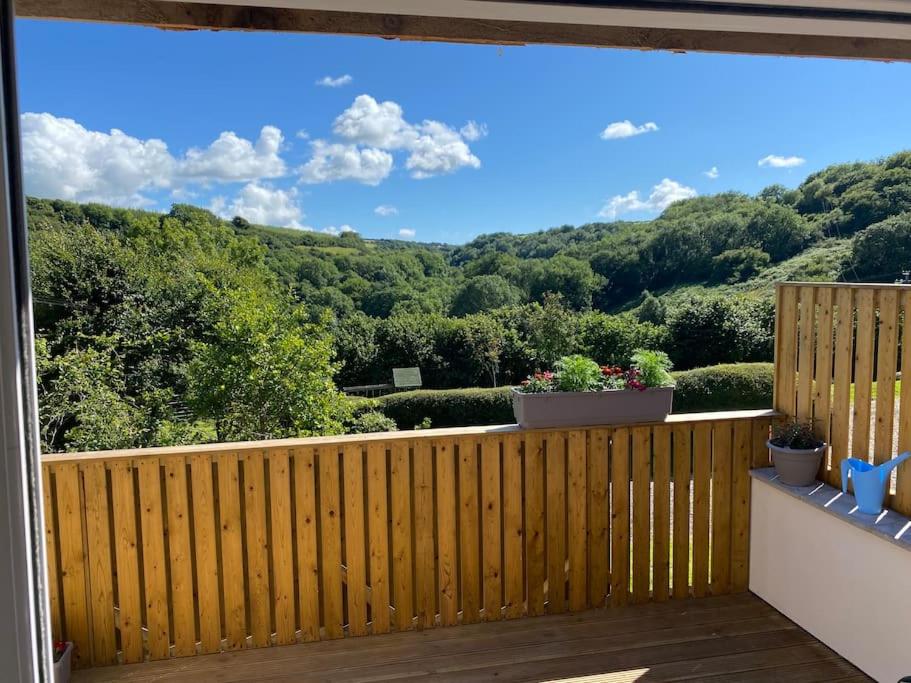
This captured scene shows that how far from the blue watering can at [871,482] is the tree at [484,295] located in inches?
599

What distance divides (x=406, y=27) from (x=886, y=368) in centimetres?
201

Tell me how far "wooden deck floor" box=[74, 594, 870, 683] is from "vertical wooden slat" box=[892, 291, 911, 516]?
62 cm

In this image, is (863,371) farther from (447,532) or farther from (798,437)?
(447,532)

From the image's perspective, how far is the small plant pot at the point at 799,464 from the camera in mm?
2590

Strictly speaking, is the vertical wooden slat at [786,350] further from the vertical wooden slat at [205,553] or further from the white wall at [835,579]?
the vertical wooden slat at [205,553]

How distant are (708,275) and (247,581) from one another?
17.9 metres

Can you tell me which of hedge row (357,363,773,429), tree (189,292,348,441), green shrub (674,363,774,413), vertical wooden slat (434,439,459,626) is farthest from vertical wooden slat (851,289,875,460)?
green shrub (674,363,774,413)

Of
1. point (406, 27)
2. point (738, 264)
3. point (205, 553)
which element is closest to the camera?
point (406, 27)

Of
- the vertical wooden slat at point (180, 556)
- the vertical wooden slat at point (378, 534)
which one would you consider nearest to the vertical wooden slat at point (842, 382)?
the vertical wooden slat at point (378, 534)

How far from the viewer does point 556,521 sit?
2779 mm

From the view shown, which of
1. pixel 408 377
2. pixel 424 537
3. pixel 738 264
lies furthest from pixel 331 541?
pixel 738 264

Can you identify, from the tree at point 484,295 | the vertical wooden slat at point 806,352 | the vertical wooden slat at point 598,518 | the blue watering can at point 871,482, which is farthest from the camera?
the tree at point 484,295

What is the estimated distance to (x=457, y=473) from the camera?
2.71 m

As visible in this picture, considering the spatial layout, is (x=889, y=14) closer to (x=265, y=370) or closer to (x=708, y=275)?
(x=265, y=370)
